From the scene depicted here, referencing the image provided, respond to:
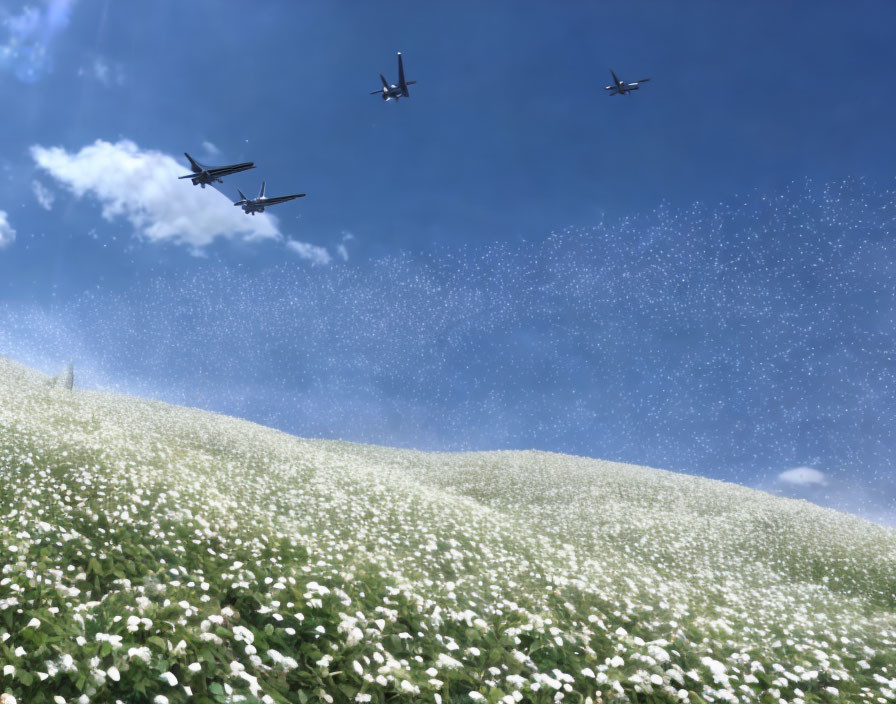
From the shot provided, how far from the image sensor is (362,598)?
11391mm

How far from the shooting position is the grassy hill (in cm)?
828

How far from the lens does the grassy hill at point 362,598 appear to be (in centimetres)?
828

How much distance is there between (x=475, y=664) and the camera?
958 cm

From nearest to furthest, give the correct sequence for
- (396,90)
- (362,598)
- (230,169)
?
(362,598), (230,169), (396,90)

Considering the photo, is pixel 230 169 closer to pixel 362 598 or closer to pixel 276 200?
pixel 276 200

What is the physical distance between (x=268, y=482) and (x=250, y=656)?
1532cm

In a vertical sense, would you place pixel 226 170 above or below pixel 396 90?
below

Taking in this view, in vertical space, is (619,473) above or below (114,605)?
above

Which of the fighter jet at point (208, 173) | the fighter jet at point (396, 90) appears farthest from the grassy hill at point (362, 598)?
the fighter jet at point (396, 90)

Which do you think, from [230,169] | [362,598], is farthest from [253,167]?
[362,598]

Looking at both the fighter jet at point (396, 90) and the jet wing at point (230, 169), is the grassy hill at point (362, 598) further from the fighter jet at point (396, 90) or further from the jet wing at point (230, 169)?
the fighter jet at point (396, 90)

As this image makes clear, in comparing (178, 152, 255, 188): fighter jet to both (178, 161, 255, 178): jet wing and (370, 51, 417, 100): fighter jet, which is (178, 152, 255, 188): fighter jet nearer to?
(178, 161, 255, 178): jet wing

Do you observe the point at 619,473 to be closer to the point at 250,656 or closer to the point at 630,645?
the point at 630,645

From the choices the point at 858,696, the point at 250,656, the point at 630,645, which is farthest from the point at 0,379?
the point at 858,696
